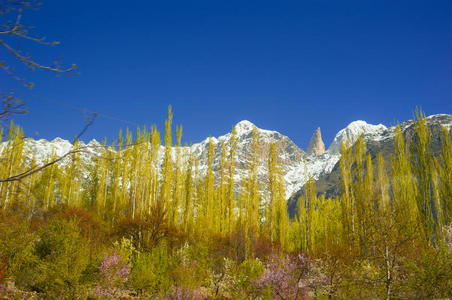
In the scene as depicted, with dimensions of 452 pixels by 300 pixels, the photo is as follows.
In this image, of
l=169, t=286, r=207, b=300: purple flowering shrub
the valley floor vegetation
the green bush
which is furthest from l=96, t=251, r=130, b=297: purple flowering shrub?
l=169, t=286, r=207, b=300: purple flowering shrub

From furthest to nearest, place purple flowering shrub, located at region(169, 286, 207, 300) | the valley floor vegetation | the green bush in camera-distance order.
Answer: the green bush
purple flowering shrub, located at region(169, 286, 207, 300)
the valley floor vegetation

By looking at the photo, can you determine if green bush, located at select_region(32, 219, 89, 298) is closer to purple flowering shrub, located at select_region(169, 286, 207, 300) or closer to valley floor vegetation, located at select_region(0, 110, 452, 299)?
valley floor vegetation, located at select_region(0, 110, 452, 299)

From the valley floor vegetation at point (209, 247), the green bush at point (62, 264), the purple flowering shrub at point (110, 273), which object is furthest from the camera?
the purple flowering shrub at point (110, 273)

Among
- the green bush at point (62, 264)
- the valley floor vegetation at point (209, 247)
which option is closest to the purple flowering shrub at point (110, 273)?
the valley floor vegetation at point (209, 247)

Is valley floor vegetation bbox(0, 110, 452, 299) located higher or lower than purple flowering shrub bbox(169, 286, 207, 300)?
higher

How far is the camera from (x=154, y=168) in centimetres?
2278

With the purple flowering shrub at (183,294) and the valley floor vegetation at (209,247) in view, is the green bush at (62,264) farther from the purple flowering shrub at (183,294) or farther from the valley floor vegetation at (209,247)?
the purple flowering shrub at (183,294)

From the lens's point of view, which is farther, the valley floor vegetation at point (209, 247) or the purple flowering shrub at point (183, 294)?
the purple flowering shrub at point (183, 294)

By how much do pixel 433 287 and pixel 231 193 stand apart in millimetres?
18585

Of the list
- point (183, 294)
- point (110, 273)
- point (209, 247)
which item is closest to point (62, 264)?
point (110, 273)

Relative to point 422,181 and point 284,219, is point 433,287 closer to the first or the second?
point 422,181

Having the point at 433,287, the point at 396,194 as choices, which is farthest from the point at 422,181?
the point at 433,287

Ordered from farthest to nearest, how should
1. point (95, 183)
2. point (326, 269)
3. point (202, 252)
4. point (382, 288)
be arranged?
1. point (95, 183)
2. point (202, 252)
3. point (326, 269)
4. point (382, 288)

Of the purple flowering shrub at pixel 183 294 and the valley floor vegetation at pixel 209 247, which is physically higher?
the valley floor vegetation at pixel 209 247
